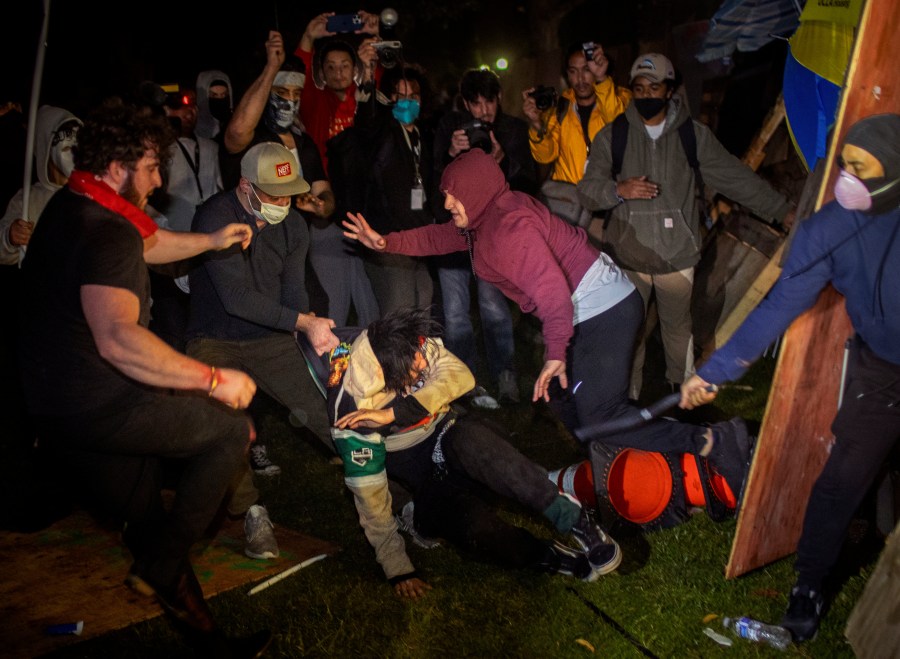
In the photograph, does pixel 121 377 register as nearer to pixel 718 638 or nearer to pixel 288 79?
pixel 718 638

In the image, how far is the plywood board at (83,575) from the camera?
12.5 feet

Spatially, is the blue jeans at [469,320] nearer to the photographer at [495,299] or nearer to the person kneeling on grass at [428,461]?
the photographer at [495,299]

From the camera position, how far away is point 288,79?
5.56 metres

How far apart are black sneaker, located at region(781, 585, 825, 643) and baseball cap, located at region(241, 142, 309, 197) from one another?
10.5 feet

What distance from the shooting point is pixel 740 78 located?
961 centimetres

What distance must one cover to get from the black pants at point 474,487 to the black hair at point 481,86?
8.94 feet

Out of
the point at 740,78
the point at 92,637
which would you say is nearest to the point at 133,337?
the point at 92,637

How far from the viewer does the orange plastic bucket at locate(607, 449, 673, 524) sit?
4273mm

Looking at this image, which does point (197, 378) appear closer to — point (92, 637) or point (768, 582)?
point (92, 637)

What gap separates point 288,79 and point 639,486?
3.60m

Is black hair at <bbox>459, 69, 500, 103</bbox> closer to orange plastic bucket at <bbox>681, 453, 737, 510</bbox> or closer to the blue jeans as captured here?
the blue jeans

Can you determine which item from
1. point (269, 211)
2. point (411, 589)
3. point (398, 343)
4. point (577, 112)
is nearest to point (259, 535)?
point (411, 589)

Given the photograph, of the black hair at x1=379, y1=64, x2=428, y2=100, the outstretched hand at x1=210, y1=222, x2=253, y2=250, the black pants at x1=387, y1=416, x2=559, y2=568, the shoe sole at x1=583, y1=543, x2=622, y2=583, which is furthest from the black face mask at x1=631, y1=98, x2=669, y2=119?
the shoe sole at x1=583, y1=543, x2=622, y2=583

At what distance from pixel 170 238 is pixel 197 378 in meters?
1.25
